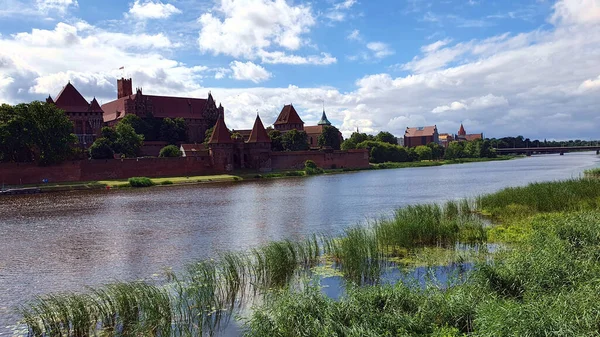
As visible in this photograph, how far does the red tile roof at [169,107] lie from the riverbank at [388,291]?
67539 mm

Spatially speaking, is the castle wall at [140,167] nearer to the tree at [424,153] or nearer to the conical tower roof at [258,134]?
the conical tower roof at [258,134]

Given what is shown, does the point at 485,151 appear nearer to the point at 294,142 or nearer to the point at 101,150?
the point at 294,142

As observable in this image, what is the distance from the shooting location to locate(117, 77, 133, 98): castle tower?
273 ft

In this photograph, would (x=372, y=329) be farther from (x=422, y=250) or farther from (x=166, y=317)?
(x=422, y=250)

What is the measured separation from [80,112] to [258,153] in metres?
25.2

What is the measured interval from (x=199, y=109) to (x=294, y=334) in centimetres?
7720

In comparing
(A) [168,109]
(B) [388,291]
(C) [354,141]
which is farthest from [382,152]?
(B) [388,291]

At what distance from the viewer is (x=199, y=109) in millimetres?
80438

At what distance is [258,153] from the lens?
57.6 metres

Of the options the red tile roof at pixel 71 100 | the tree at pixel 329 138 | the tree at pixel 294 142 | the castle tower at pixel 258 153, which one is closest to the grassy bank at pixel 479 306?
the castle tower at pixel 258 153

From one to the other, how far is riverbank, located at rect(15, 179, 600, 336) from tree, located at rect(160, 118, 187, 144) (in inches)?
2378

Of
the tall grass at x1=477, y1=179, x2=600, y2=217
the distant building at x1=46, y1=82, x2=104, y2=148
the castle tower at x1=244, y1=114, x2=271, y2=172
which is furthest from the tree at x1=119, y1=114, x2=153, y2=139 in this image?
the tall grass at x1=477, y1=179, x2=600, y2=217

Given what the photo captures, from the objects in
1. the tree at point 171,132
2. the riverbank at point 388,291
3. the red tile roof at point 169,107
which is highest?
the red tile roof at point 169,107

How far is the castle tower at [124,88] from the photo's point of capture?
3280 inches
